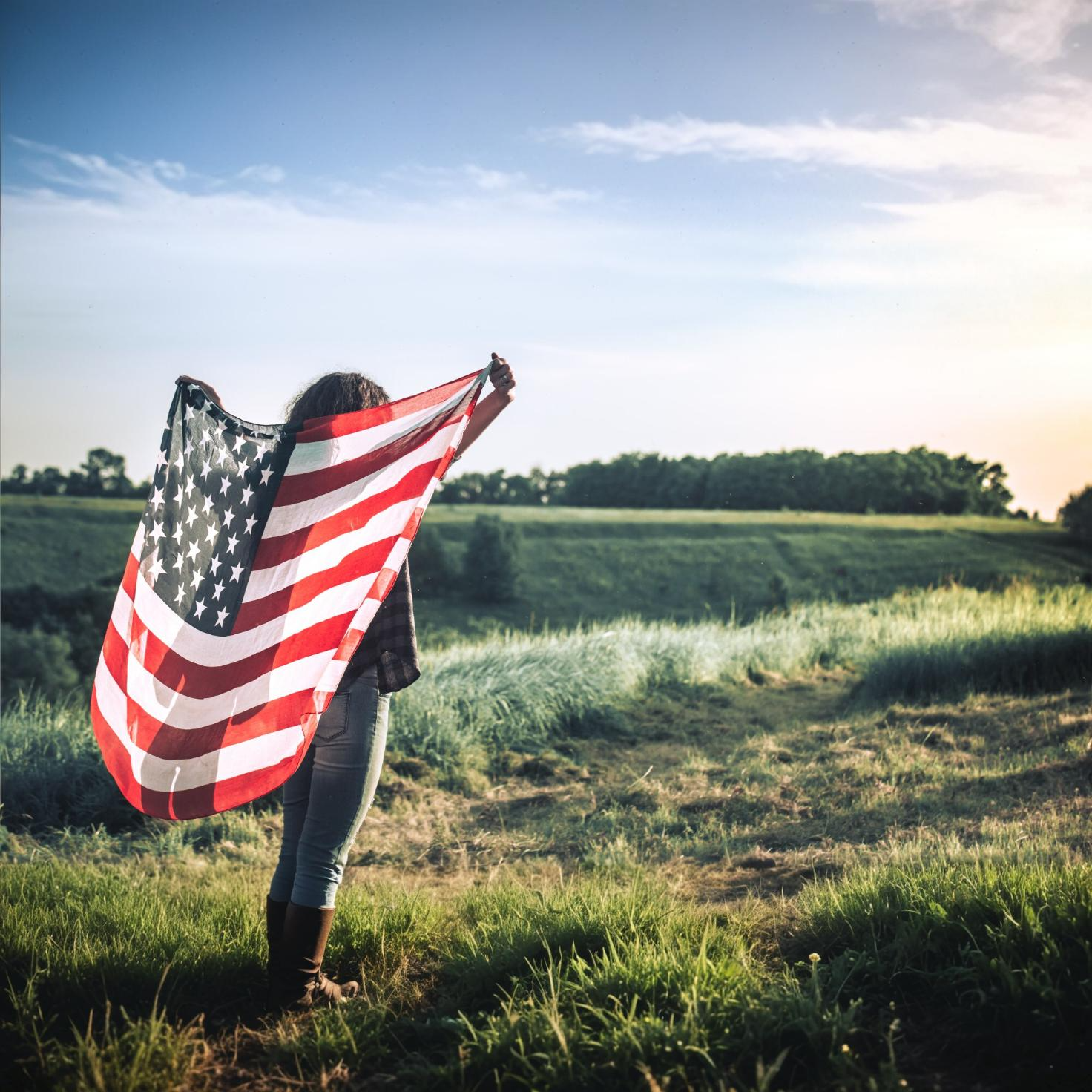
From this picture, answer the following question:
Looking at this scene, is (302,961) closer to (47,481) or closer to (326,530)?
(326,530)

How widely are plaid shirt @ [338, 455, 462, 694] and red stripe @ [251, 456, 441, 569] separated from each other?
0.39 metres

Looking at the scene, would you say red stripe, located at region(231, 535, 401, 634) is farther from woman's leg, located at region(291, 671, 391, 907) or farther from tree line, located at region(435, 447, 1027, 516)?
tree line, located at region(435, 447, 1027, 516)

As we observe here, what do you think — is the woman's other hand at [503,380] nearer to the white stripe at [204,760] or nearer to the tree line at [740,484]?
the white stripe at [204,760]

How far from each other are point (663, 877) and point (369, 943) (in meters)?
A: 1.73

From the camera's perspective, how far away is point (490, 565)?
40562 millimetres

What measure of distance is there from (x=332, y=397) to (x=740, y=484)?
45.6 m

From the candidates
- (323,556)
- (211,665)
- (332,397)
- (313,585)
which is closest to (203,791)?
(211,665)

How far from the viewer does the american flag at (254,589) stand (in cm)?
325

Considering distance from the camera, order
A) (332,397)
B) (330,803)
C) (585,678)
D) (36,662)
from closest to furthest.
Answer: (330,803) < (332,397) < (585,678) < (36,662)

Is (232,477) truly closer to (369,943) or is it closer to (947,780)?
(369,943)

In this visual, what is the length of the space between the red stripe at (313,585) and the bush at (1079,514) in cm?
2375

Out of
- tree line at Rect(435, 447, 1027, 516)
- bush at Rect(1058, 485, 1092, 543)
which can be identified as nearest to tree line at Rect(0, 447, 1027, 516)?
tree line at Rect(435, 447, 1027, 516)

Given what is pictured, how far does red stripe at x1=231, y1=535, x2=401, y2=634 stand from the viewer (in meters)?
3.39

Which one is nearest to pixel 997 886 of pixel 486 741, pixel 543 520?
pixel 486 741
